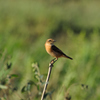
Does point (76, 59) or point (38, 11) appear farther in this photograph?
point (38, 11)

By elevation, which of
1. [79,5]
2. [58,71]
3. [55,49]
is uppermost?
[55,49]

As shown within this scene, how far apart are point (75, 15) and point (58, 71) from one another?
12.8 metres

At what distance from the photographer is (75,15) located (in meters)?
17.1

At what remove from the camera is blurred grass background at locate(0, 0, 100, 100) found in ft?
13.5

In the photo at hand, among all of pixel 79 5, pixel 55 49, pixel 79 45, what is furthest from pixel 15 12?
pixel 55 49

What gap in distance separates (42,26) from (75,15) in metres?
2.97

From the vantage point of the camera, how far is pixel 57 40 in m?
11.9

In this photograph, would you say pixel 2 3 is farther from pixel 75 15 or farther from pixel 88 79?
pixel 88 79

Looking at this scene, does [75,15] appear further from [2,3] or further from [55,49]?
[55,49]

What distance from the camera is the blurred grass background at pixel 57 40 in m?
4.10

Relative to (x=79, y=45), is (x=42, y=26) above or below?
below

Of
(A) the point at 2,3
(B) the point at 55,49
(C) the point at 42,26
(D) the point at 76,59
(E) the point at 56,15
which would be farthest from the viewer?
(A) the point at 2,3

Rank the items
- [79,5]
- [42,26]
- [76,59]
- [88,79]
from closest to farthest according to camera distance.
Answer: [88,79] → [76,59] → [42,26] → [79,5]

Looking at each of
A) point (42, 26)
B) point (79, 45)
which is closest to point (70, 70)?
point (79, 45)
